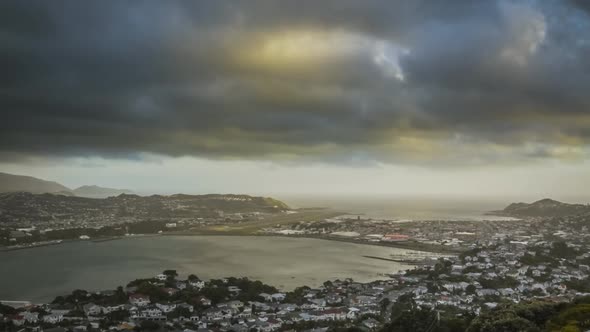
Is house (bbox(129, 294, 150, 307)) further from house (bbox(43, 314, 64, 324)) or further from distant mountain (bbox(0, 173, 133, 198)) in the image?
distant mountain (bbox(0, 173, 133, 198))

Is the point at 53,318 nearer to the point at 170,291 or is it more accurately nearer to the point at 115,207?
the point at 170,291

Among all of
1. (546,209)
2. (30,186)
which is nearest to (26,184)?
(30,186)

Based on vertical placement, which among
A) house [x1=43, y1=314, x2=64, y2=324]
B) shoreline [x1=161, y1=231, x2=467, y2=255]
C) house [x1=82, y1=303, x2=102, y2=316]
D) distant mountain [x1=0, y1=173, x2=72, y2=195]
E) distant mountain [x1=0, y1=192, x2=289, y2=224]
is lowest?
house [x1=43, y1=314, x2=64, y2=324]

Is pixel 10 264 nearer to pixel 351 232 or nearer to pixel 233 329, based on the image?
pixel 233 329

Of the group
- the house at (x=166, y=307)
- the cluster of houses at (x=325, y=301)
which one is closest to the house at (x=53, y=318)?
the cluster of houses at (x=325, y=301)

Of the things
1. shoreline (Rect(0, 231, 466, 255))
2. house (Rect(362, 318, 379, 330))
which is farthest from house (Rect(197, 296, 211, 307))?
shoreline (Rect(0, 231, 466, 255))

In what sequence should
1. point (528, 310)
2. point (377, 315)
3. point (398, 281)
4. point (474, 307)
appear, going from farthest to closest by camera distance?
point (398, 281), point (474, 307), point (377, 315), point (528, 310)

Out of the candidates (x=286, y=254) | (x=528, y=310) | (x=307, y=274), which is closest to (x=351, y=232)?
(x=286, y=254)

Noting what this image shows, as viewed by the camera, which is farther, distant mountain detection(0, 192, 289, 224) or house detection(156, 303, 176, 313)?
distant mountain detection(0, 192, 289, 224)
